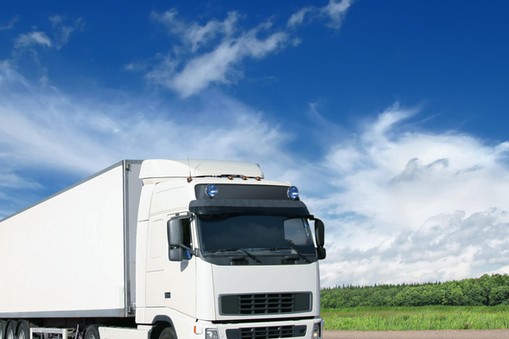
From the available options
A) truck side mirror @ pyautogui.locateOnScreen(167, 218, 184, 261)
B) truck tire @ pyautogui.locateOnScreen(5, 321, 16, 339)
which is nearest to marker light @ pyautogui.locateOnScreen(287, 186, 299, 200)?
truck side mirror @ pyautogui.locateOnScreen(167, 218, 184, 261)

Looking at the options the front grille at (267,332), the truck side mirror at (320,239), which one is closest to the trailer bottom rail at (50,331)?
the front grille at (267,332)

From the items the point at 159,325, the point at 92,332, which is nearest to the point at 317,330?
the point at 159,325

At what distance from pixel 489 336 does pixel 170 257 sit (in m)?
20.6

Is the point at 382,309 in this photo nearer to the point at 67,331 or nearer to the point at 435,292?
the point at 435,292

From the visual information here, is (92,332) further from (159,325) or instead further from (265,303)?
(265,303)

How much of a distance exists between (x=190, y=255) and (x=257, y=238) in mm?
1199

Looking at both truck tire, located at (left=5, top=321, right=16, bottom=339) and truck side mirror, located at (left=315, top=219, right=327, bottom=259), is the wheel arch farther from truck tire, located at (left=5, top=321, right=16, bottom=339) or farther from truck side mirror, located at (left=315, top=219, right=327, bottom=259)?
truck tire, located at (left=5, top=321, right=16, bottom=339)

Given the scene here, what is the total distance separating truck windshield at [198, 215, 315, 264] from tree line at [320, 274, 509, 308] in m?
53.3

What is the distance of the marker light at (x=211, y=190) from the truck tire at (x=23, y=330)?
1073 cm

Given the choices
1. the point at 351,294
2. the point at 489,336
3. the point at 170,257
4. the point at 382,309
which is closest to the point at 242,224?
the point at 170,257

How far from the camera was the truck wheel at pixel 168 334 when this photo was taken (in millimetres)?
13310

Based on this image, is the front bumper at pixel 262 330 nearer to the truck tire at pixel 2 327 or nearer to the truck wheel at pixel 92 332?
the truck wheel at pixel 92 332

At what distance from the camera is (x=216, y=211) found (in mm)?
12680

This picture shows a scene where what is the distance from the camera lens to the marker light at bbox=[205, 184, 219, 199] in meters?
13.0
